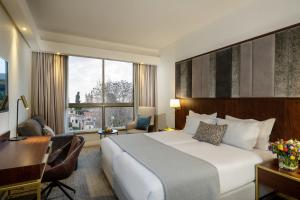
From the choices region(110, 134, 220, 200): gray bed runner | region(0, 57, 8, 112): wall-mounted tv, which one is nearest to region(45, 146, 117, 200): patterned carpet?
region(110, 134, 220, 200): gray bed runner

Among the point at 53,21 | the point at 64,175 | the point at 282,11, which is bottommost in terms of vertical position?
the point at 64,175

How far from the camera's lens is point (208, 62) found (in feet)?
11.4

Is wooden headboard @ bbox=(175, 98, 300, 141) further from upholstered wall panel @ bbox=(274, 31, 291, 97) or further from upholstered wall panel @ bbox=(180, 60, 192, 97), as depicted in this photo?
upholstered wall panel @ bbox=(180, 60, 192, 97)

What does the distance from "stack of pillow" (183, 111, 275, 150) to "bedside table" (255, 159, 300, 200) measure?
39cm

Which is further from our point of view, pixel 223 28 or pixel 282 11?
pixel 223 28

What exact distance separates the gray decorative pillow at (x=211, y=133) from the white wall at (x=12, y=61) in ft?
9.45

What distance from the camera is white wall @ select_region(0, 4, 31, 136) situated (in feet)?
7.66

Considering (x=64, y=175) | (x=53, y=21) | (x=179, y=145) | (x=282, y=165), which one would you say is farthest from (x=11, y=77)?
(x=282, y=165)

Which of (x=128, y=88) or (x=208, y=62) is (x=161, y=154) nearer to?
(x=208, y=62)

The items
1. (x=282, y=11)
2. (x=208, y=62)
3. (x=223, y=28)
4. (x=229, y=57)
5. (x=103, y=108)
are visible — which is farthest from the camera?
(x=103, y=108)

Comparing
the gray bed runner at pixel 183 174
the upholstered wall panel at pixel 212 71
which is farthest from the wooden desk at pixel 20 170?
the upholstered wall panel at pixel 212 71

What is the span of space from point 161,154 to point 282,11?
2.58 meters

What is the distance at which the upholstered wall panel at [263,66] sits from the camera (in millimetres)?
2444

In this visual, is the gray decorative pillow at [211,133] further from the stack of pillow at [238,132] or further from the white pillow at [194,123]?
the white pillow at [194,123]
